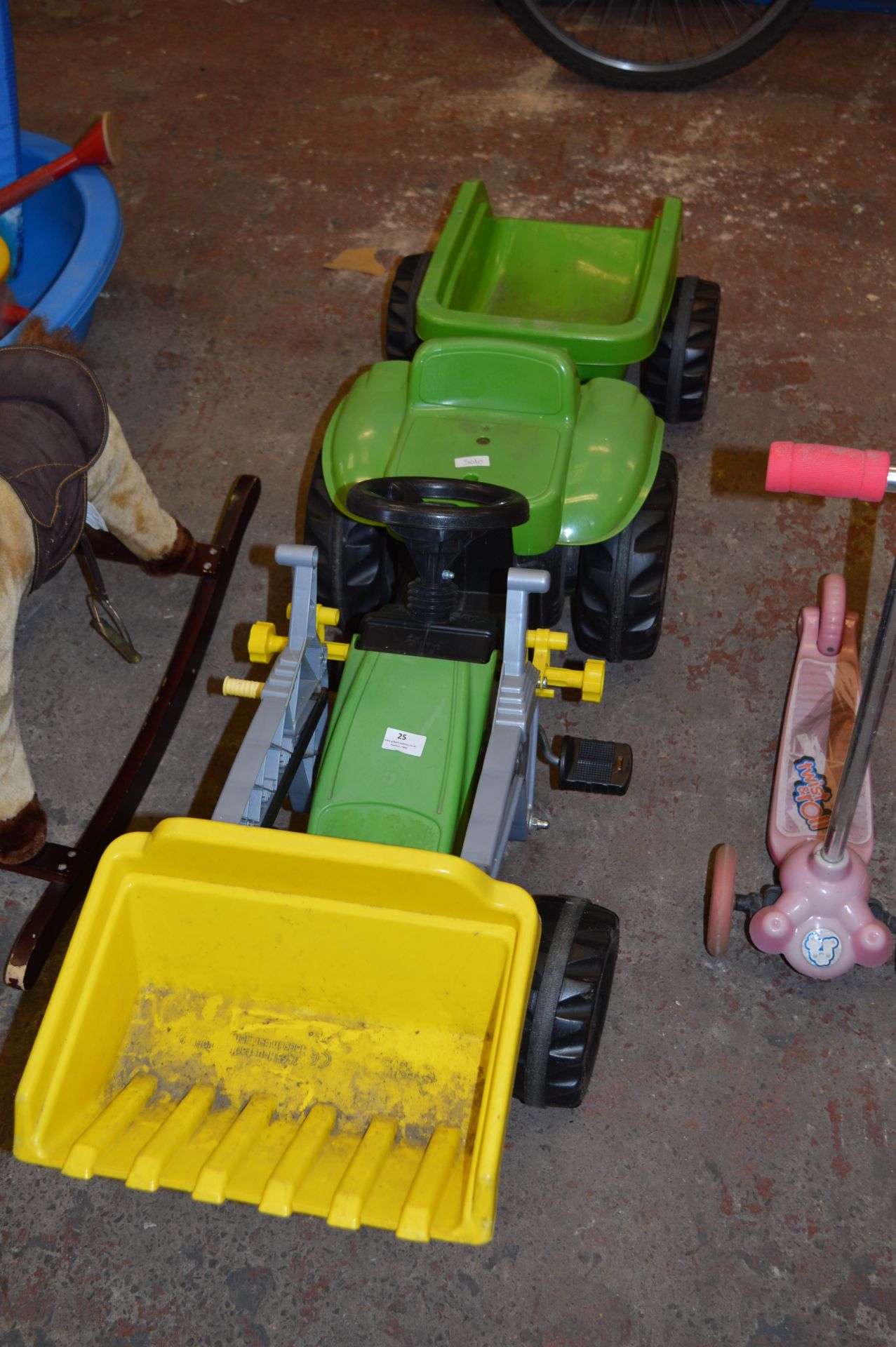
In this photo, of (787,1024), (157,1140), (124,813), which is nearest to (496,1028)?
(157,1140)

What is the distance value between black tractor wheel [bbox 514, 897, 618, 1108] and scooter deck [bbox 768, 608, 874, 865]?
1.66 ft

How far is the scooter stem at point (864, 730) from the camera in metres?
1.46

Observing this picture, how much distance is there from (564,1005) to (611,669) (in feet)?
3.13

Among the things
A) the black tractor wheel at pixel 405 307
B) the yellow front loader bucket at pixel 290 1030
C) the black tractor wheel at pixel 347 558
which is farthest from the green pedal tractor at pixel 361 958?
the black tractor wheel at pixel 405 307

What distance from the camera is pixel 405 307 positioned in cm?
290

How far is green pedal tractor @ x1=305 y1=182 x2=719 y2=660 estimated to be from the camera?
84.0 inches

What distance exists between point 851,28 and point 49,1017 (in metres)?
4.49

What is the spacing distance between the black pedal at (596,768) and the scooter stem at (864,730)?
333 mm

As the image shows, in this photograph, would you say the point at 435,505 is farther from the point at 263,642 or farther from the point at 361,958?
the point at 361,958

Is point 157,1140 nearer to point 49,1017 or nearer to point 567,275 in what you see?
point 49,1017

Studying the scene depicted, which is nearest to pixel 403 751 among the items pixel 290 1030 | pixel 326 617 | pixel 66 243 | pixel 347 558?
pixel 326 617

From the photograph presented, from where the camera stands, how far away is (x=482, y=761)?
1.91m

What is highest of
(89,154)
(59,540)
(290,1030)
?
(89,154)

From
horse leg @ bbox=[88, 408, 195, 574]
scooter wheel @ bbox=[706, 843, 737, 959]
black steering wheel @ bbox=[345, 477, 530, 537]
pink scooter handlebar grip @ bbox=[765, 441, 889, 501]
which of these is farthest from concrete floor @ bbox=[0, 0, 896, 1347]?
pink scooter handlebar grip @ bbox=[765, 441, 889, 501]
